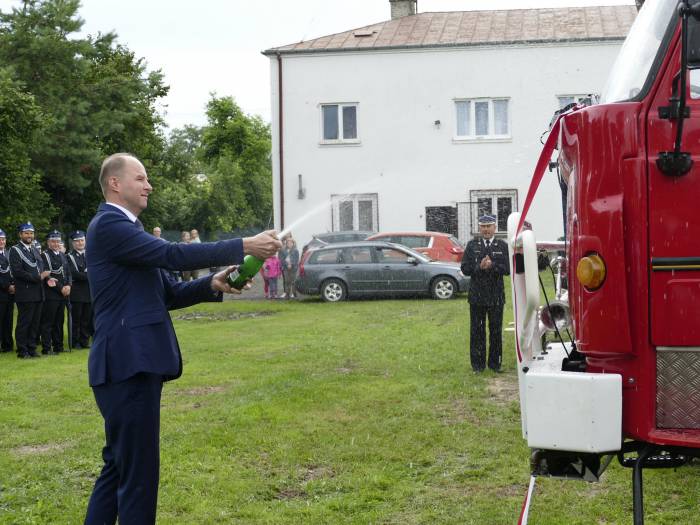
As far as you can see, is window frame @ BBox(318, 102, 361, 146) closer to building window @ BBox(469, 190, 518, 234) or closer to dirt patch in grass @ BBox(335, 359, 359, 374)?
building window @ BBox(469, 190, 518, 234)

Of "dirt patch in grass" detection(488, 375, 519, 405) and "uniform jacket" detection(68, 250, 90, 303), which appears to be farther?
"uniform jacket" detection(68, 250, 90, 303)

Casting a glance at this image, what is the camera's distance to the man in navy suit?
486cm

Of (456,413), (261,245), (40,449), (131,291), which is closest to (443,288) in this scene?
(456,413)

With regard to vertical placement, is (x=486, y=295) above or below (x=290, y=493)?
above

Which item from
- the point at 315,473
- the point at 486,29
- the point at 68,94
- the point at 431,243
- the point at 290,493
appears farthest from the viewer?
the point at 486,29

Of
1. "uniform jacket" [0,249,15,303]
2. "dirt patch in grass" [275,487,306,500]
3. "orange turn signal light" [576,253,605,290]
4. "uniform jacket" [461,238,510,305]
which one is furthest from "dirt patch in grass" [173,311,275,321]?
"orange turn signal light" [576,253,605,290]

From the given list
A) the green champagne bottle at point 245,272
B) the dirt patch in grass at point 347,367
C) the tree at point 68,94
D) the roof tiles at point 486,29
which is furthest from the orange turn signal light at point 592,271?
the roof tiles at point 486,29

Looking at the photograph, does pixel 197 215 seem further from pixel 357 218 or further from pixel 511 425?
pixel 511 425

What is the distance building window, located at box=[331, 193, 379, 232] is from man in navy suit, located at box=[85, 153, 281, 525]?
2909 centimetres

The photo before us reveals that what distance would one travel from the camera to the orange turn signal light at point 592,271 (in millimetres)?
4273

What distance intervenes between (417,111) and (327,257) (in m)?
11.0

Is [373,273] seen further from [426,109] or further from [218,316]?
[426,109]

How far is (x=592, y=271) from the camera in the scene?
14.1ft

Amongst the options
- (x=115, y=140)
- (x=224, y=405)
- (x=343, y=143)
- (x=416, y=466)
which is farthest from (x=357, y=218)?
(x=416, y=466)
